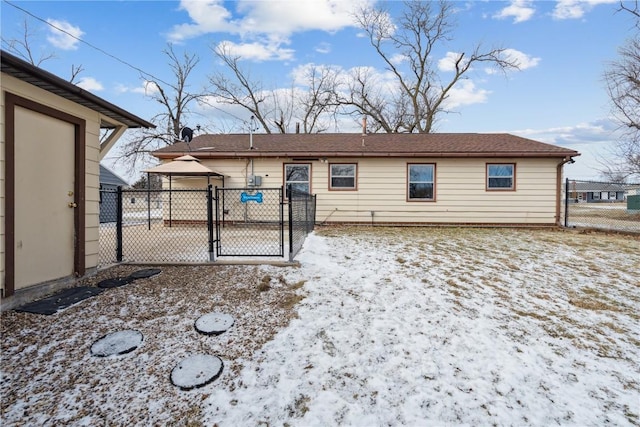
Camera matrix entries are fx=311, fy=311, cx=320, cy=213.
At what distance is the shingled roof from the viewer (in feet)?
32.8

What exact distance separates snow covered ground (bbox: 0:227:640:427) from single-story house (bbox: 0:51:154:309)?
711 mm

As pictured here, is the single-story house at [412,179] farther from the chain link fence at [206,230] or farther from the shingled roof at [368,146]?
the chain link fence at [206,230]

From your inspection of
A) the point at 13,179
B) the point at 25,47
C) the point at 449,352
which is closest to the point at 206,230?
the point at 13,179

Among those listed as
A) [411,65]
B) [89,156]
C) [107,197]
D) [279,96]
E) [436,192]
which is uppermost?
[411,65]

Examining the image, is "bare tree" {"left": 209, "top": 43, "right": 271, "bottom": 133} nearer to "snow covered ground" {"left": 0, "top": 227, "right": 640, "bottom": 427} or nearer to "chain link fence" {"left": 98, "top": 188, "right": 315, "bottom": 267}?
"chain link fence" {"left": 98, "top": 188, "right": 315, "bottom": 267}

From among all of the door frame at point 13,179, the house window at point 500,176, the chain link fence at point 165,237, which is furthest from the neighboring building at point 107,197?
the house window at point 500,176

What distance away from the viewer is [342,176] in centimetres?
1051

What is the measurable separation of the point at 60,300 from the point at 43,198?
118 centimetres

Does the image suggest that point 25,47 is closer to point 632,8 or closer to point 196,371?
point 196,371

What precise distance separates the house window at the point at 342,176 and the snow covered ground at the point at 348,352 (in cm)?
617

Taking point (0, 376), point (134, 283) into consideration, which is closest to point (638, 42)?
point (134, 283)

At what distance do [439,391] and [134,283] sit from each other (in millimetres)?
3757

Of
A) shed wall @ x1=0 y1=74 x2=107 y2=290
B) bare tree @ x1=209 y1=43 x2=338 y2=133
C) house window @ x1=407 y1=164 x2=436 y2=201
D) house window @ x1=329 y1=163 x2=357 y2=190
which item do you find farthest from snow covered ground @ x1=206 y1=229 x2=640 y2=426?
bare tree @ x1=209 y1=43 x2=338 y2=133

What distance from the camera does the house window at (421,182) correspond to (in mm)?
10414
